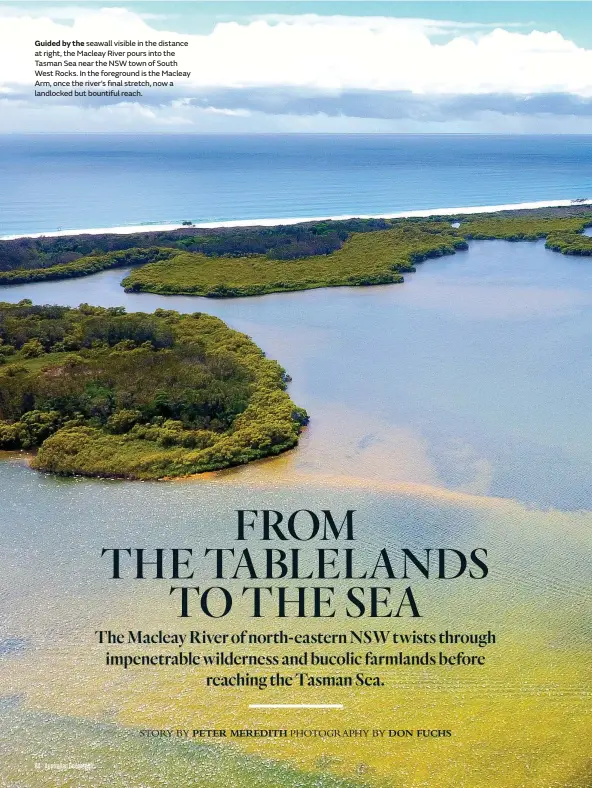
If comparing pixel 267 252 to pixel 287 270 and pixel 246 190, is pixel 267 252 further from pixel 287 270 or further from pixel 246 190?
pixel 246 190

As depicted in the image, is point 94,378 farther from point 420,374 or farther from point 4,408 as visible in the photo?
point 420,374

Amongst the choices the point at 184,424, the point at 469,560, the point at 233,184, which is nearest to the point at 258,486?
the point at 184,424

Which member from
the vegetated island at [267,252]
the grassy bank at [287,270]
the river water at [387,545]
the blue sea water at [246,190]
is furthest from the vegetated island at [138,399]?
the blue sea water at [246,190]

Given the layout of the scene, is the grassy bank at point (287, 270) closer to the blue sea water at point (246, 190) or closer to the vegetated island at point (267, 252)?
the vegetated island at point (267, 252)

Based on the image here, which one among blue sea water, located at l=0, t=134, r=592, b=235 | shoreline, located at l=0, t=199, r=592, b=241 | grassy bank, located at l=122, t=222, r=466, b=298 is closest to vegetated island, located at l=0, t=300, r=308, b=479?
grassy bank, located at l=122, t=222, r=466, b=298

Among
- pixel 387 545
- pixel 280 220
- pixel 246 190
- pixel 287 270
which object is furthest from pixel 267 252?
pixel 246 190
